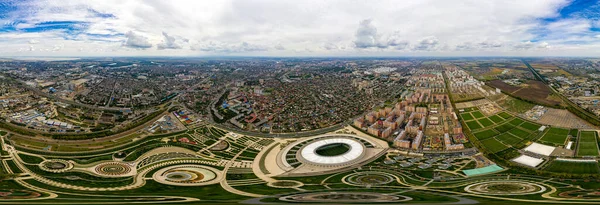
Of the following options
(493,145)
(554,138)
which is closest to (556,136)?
(554,138)

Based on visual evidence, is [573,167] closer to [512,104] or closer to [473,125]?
[473,125]

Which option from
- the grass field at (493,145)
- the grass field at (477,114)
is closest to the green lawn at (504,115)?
the grass field at (477,114)

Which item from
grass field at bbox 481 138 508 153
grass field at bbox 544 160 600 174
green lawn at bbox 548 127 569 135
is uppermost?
green lawn at bbox 548 127 569 135

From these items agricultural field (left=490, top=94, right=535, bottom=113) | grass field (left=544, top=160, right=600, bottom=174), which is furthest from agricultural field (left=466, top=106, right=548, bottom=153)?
grass field (left=544, top=160, right=600, bottom=174)

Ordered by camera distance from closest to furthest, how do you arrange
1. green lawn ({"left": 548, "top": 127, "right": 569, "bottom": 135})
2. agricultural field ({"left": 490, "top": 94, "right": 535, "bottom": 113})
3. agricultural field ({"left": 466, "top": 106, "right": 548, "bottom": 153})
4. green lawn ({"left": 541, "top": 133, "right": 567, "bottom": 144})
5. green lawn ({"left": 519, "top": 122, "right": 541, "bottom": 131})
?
green lawn ({"left": 541, "top": 133, "right": 567, "bottom": 144}) < agricultural field ({"left": 466, "top": 106, "right": 548, "bottom": 153}) < green lawn ({"left": 548, "top": 127, "right": 569, "bottom": 135}) < green lawn ({"left": 519, "top": 122, "right": 541, "bottom": 131}) < agricultural field ({"left": 490, "top": 94, "right": 535, "bottom": 113})

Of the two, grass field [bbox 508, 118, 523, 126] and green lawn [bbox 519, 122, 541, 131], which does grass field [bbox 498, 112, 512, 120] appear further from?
green lawn [bbox 519, 122, 541, 131]

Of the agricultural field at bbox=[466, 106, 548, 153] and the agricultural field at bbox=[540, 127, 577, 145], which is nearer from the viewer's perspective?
the agricultural field at bbox=[540, 127, 577, 145]

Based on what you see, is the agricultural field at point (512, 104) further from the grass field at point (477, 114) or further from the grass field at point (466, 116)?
the grass field at point (466, 116)
